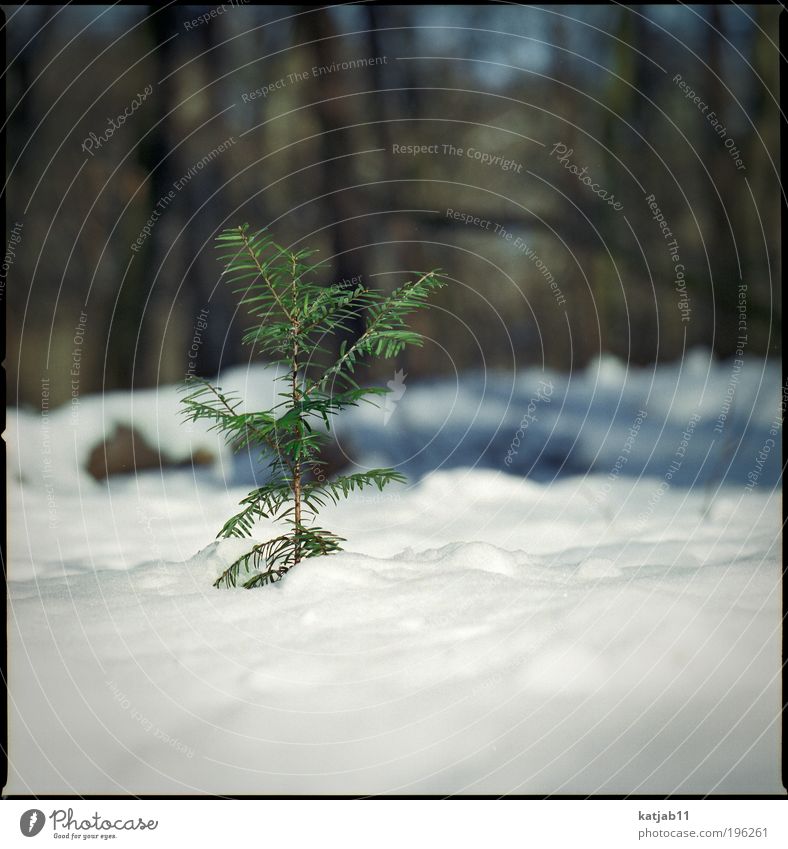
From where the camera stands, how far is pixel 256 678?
98cm

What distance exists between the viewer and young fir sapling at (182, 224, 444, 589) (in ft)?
3.14

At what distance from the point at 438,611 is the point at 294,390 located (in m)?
0.34

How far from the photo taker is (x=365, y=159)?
3.41 ft

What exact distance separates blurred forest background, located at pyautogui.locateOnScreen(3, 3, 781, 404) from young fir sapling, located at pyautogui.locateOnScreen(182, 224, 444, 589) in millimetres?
41

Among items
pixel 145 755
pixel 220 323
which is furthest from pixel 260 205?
pixel 145 755

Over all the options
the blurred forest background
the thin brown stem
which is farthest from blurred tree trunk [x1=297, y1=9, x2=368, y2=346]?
the thin brown stem

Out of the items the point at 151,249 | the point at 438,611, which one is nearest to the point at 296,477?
the point at 438,611

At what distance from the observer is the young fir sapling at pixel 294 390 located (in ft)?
3.14

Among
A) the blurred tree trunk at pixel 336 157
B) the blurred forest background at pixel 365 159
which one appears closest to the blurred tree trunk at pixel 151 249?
the blurred forest background at pixel 365 159

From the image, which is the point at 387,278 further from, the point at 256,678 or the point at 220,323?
the point at 256,678

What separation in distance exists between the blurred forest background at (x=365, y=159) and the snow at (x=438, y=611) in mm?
100

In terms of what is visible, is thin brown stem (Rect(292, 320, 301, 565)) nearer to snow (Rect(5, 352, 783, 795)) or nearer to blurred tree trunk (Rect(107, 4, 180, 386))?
snow (Rect(5, 352, 783, 795))

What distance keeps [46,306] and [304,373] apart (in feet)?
1.18

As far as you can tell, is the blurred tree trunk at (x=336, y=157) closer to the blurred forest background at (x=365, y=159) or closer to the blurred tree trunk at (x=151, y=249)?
the blurred forest background at (x=365, y=159)
